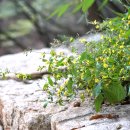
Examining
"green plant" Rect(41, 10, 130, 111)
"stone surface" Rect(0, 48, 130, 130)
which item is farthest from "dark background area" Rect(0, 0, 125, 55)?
"green plant" Rect(41, 10, 130, 111)

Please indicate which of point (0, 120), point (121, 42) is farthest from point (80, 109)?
point (0, 120)

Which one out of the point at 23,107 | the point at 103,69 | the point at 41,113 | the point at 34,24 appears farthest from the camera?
the point at 34,24

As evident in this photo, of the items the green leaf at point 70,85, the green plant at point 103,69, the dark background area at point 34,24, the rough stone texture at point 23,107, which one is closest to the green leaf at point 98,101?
the green plant at point 103,69

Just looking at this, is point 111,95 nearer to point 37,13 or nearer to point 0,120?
point 0,120

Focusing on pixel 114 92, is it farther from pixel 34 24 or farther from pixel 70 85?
pixel 34 24

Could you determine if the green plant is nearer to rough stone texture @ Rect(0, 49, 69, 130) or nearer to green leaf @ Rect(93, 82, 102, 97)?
green leaf @ Rect(93, 82, 102, 97)

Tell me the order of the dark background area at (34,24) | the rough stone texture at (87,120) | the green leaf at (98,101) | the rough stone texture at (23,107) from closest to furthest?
the rough stone texture at (87,120)
the green leaf at (98,101)
the rough stone texture at (23,107)
the dark background area at (34,24)

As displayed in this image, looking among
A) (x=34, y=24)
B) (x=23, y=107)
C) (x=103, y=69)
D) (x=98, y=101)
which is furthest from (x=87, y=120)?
(x=34, y=24)

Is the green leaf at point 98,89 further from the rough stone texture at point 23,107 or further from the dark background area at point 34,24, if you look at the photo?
the dark background area at point 34,24
